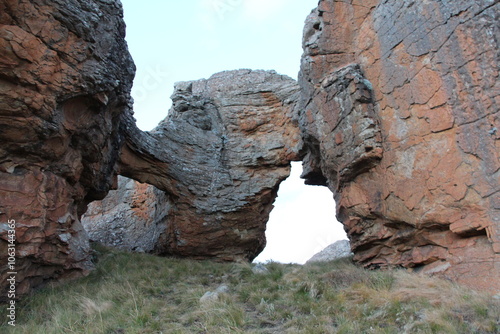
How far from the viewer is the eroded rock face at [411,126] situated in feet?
23.1

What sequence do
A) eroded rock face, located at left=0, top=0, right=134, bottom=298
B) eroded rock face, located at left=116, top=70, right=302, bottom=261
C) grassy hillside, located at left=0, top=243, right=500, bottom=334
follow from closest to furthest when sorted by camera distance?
grassy hillside, located at left=0, top=243, right=500, bottom=334 → eroded rock face, located at left=0, top=0, right=134, bottom=298 → eroded rock face, located at left=116, top=70, right=302, bottom=261

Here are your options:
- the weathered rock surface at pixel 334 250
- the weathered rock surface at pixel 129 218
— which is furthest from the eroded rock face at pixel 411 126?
the weathered rock surface at pixel 334 250

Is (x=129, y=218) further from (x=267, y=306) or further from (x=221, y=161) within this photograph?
(x=267, y=306)

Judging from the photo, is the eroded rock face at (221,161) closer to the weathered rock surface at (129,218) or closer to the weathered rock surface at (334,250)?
the weathered rock surface at (129,218)

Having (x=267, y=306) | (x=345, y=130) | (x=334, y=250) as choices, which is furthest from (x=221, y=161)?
(x=334, y=250)

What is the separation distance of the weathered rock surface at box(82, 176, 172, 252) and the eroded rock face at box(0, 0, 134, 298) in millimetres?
5273

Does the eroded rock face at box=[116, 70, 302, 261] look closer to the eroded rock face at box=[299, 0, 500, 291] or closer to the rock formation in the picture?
the rock formation

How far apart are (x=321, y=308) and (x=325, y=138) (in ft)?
18.2

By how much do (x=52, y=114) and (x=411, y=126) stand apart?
292 inches

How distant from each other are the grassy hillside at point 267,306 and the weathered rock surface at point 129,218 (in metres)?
5.85

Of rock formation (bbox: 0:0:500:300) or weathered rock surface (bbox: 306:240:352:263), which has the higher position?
rock formation (bbox: 0:0:500:300)

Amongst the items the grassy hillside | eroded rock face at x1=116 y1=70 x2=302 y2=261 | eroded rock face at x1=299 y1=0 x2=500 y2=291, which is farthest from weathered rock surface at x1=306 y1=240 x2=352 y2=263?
the grassy hillside

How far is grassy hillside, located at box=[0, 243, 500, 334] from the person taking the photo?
5.39 m

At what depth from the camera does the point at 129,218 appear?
16.8m
